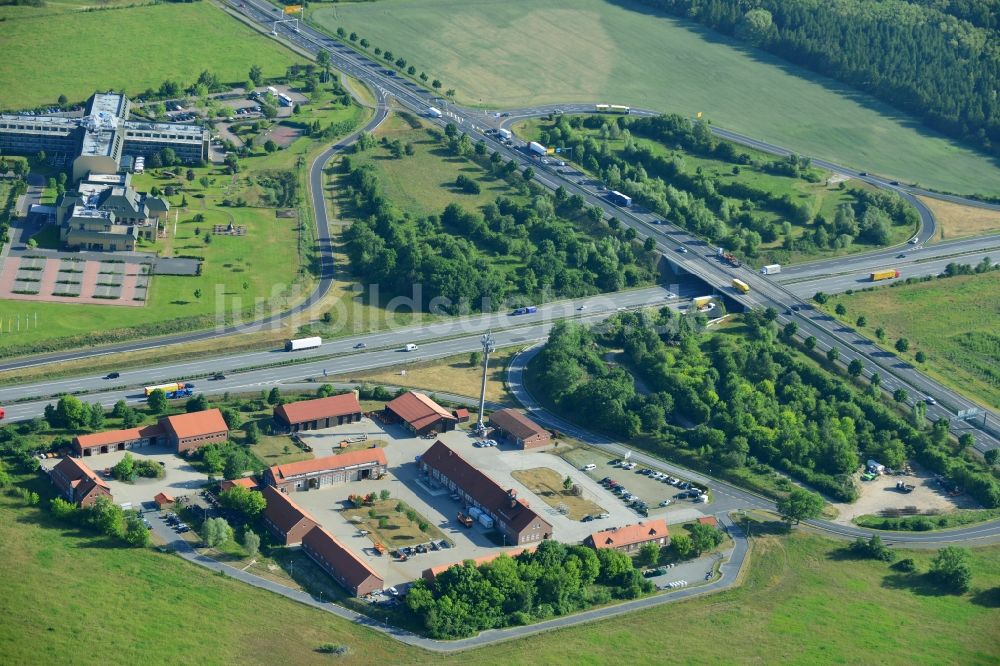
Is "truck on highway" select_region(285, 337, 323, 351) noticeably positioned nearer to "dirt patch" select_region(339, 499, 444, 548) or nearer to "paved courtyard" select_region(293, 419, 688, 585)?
"paved courtyard" select_region(293, 419, 688, 585)

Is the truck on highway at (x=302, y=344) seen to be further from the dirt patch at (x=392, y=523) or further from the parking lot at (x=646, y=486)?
the parking lot at (x=646, y=486)

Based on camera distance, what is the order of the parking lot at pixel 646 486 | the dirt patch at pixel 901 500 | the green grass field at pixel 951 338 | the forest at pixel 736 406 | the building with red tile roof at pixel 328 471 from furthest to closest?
1. the green grass field at pixel 951 338
2. the forest at pixel 736 406
3. the dirt patch at pixel 901 500
4. the parking lot at pixel 646 486
5. the building with red tile roof at pixel 328 471

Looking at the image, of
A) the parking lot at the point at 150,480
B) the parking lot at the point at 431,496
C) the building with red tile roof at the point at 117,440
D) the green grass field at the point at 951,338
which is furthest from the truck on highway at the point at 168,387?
the green grass field at the point at 951,338

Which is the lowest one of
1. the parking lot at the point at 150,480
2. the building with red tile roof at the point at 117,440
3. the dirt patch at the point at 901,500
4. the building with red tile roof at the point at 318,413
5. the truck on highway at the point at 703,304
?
the parking lot at the point at 150,480

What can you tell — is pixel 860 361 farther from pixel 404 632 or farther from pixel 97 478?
pixel 97 478

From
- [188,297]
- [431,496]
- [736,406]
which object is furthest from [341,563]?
[188,297]

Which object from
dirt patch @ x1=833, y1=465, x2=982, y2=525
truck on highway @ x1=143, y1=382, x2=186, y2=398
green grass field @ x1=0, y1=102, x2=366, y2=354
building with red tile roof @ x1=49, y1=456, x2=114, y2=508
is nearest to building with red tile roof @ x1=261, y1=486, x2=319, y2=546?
building with red tile roof @ x1=49, y1=456, x2=114, y2=508

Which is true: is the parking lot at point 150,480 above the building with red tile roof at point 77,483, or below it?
below
